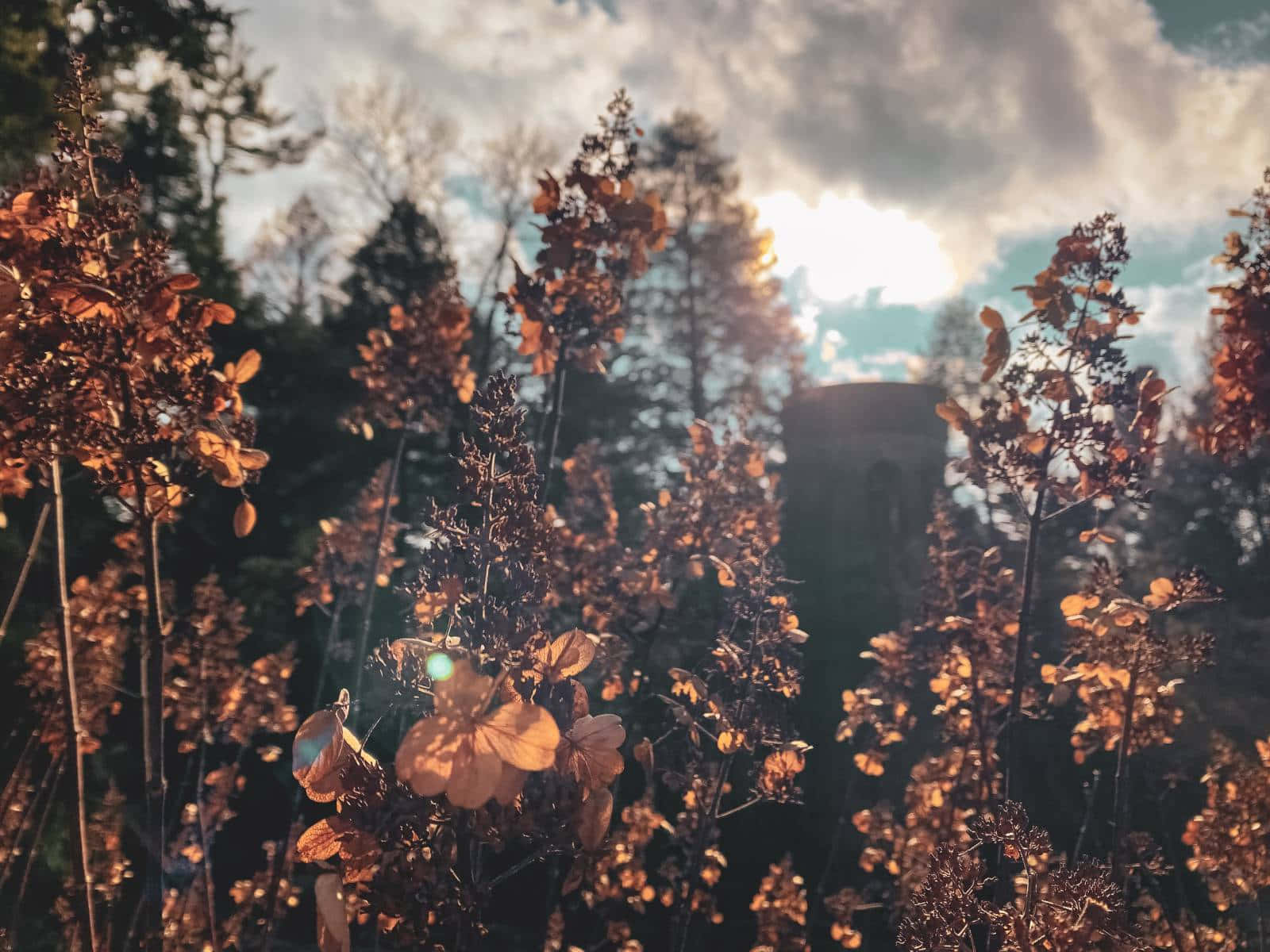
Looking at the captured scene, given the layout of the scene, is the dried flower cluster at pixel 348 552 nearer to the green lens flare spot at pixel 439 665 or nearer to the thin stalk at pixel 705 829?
the thin stalk at pixel 705 829

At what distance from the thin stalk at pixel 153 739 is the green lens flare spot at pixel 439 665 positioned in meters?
0.71

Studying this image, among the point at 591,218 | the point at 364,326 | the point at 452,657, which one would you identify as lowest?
the point at 452,657

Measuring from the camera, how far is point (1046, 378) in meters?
2.64

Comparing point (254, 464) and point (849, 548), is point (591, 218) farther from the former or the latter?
point (849, 548)

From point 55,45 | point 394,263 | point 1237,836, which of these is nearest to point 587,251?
point 1237,836

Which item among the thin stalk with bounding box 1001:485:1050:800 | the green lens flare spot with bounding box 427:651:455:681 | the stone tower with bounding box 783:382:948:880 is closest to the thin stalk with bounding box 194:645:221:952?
the green lens flare spot with bounding box 427:651:455:681

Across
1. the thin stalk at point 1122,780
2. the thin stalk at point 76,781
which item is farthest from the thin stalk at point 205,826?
the thin stalk at point 1122,780

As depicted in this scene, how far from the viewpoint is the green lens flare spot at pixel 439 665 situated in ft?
4.51

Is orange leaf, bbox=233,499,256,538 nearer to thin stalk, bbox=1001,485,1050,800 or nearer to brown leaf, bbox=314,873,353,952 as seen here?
brown leaf, bbox=314,873,353,952

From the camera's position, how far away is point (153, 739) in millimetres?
1641

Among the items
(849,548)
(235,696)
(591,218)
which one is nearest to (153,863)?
(591,218)

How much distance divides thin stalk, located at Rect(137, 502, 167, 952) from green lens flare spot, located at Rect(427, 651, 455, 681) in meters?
0.71

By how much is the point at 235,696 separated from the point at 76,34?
7766mm

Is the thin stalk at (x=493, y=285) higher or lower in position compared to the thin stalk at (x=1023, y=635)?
higher
